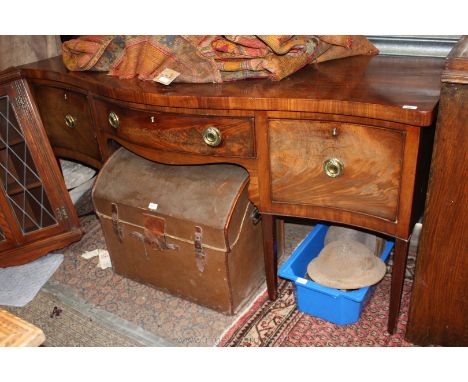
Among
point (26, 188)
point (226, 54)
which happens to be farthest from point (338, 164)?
point (26, 188)

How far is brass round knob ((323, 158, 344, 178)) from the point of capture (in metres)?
1.47

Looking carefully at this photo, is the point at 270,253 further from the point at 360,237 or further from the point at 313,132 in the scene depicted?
the point at 313,132

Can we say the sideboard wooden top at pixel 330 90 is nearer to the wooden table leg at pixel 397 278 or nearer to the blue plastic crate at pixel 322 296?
the wooden table leg at pixel 397 278

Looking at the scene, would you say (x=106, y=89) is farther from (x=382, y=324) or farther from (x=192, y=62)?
(x=382, y=324)

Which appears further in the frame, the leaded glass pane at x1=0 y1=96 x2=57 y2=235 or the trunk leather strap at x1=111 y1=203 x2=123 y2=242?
the leaded glass pane at x1=0 y1=96 x2=57 y2=235

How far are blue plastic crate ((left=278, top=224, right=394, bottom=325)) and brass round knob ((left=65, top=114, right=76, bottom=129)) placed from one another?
115cm

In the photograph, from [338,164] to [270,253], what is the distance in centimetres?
57

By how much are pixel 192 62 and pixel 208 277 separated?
2.77ft

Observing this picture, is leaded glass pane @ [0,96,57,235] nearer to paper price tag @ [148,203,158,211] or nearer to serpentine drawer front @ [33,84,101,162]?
serpentine drawer front @ [33,84,101,162]

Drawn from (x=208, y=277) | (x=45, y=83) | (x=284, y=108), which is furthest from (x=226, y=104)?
(x=45, y=83)

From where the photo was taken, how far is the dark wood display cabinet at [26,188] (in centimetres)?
216

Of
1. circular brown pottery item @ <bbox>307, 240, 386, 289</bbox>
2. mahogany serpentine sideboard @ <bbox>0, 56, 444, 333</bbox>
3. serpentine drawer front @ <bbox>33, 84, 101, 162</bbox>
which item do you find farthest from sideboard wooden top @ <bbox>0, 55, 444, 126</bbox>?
circular brown pottery item @ <bbox>307, 240, 386, 289</bbox>

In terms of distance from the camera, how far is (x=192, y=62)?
5.51ft

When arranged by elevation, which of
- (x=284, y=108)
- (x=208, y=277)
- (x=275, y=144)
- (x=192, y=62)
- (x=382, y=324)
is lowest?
(x=382, y=324)
